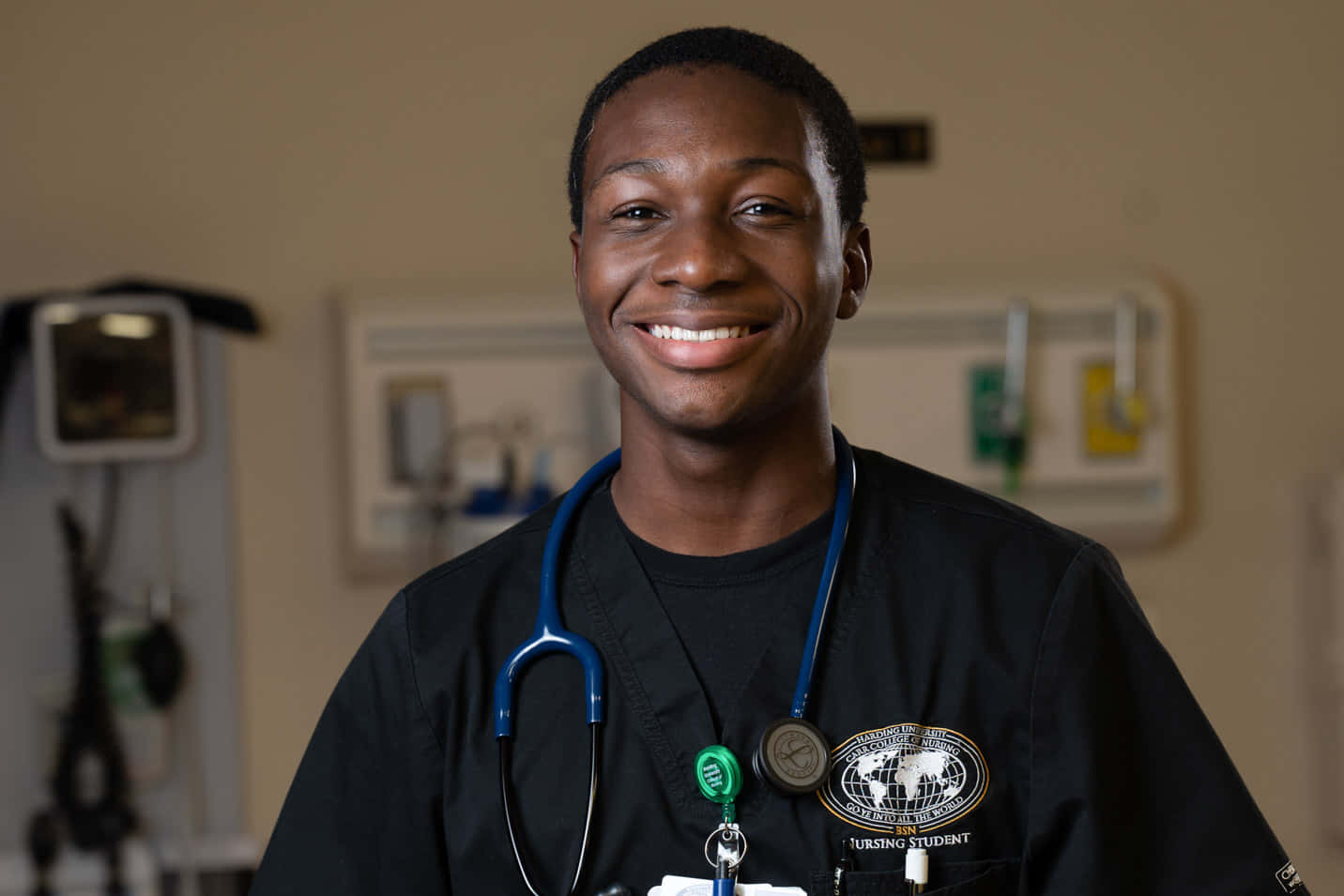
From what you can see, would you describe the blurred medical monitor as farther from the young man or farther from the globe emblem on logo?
the globe emblem on logo

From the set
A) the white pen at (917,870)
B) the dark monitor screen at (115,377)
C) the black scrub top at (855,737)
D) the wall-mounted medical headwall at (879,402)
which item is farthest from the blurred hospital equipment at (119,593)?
the white pen at (917,870)

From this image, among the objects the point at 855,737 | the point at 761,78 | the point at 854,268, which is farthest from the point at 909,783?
the point at 761,78

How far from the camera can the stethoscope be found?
901mm

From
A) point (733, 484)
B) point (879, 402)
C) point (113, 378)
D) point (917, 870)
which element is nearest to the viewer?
point (917, 870)

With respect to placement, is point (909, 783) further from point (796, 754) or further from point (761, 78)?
point (761, 78)

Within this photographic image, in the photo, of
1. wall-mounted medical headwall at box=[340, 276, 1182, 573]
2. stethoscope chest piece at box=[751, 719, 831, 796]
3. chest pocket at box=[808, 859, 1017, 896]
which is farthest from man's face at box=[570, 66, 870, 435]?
wall-mounted medical headwall at box=[340, 276, 1182, 573]

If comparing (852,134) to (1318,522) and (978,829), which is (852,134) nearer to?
(978,829)

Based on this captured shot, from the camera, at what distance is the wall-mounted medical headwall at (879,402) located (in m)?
2.08

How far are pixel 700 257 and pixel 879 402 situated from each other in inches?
50.2

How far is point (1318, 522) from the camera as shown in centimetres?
224

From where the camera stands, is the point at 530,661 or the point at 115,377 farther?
the point at 115,377

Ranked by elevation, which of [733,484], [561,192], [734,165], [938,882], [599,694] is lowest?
[938,882]

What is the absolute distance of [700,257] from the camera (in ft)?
2.99

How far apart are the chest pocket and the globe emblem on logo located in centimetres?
7
